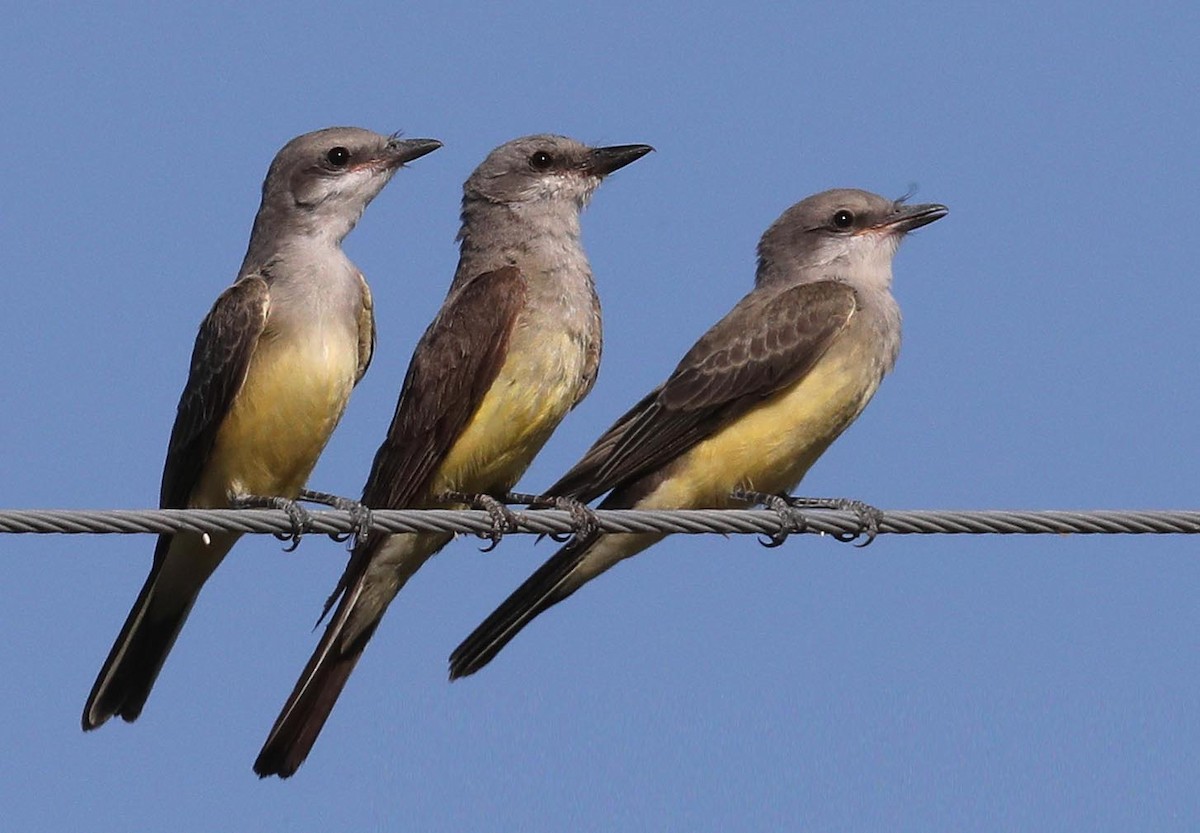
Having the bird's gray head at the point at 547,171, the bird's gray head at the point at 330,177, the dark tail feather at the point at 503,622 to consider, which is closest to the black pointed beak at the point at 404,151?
the bird's gray head at the point at 330,177

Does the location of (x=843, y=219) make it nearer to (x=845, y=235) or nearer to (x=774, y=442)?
(x=845, y=235)

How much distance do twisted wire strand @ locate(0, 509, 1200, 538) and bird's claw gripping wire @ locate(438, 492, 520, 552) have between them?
46 centimetres

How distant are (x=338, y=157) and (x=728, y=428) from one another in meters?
2.49

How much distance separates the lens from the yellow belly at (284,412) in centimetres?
1011

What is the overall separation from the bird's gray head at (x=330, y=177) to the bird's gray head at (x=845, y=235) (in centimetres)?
210

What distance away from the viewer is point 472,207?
11.5 meters

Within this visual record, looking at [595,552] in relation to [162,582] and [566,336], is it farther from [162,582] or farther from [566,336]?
[162,582]

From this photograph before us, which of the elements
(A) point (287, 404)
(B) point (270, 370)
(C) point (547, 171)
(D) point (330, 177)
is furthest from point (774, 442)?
(D) point (330, 177)

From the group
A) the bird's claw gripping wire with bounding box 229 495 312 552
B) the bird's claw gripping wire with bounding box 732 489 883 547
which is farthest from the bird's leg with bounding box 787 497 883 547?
the bird's claw gripping wire with bounding box 229 495 312 552

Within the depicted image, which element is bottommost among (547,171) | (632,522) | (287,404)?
(632,522)

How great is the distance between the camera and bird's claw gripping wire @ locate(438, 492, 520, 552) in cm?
928

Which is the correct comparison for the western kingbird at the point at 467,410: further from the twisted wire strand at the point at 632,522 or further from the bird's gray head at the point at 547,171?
the twisted wire strand at the point at 632,522

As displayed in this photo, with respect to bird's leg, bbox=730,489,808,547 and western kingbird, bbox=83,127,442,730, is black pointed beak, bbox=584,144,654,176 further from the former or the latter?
bird's leg, bbox=730,489,808,547

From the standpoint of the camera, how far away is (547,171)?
37.8 feet
